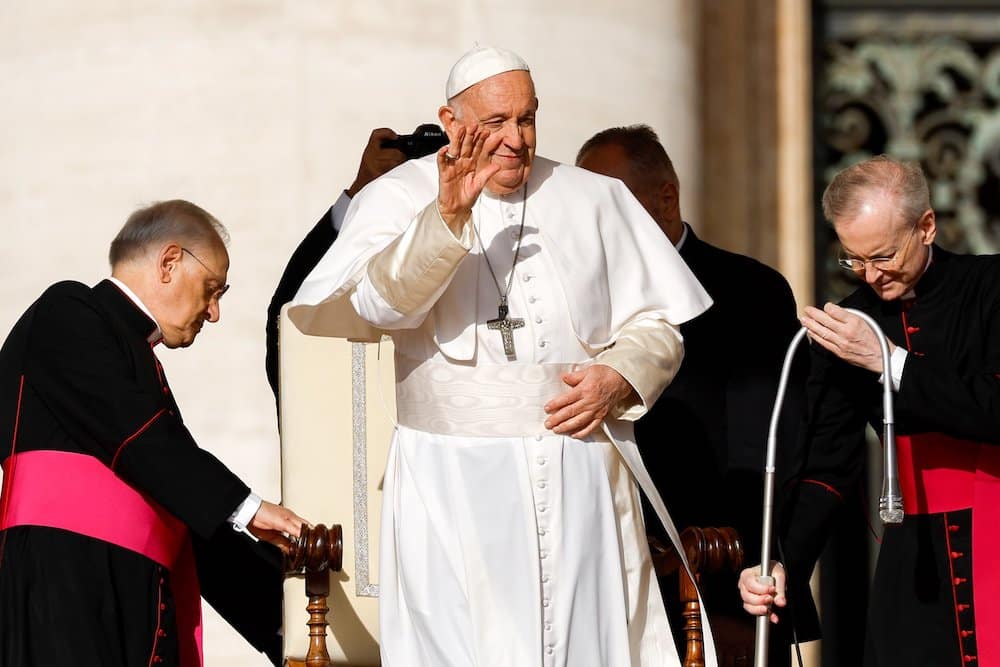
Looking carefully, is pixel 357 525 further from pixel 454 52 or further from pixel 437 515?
pixel 454 52

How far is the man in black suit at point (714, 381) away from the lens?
236 inches

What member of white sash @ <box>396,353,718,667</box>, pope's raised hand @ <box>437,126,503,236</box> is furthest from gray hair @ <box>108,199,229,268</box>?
pope's raised hand @ <box>437,126,503,236</box>

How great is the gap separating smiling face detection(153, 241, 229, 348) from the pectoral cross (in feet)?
2.84

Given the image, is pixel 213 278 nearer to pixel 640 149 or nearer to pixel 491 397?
pixel 491 397

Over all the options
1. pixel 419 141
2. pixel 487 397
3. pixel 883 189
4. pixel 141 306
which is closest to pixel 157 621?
pixel 141 306

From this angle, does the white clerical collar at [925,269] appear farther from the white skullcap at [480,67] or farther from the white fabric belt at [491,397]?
the white skullcap at [480,67]

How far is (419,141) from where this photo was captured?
232 inches

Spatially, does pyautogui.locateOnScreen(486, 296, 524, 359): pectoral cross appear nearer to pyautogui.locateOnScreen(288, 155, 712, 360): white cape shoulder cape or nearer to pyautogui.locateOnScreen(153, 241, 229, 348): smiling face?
pyautogui.locateOnScreen(288, 155, 712, 360): white cape shoulder cape

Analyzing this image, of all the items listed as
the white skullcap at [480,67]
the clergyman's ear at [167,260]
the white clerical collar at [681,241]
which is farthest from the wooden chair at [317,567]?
the white clerical collar at [681,241]

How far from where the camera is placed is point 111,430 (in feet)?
16.8

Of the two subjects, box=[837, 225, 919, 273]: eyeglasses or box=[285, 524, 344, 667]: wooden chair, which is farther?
box=[285, 524, 344, 667]: wooden chair

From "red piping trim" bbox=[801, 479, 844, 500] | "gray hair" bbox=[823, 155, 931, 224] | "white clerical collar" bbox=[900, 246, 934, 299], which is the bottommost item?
"red piping trim" bbox=[801, 479, 844, 500]

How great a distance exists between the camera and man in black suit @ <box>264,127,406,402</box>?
5.89 metres

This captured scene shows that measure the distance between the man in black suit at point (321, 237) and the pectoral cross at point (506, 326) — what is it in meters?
1.06
